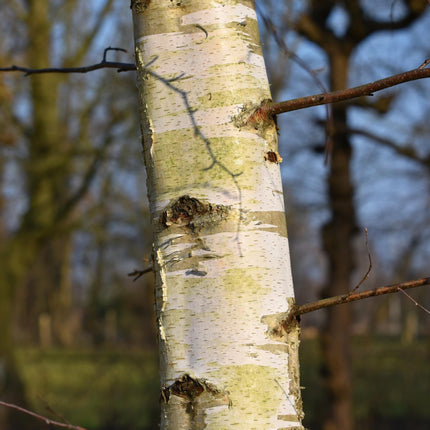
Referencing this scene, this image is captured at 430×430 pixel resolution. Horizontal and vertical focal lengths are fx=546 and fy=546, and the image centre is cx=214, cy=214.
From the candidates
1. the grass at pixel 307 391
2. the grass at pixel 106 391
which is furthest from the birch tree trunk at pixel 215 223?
the grass at pixel 106 391

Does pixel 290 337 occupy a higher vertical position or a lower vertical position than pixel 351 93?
lower

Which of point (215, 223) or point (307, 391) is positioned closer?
point (215, 223)

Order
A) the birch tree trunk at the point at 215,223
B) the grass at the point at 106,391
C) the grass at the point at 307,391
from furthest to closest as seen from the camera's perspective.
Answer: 1. the grass at the point at 106,391
2. the grass at the point at 307,391
3. the birch tree trunk at the point at 215,223

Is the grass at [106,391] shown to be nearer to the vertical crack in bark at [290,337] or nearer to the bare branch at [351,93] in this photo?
the vertical crack in bark at [290,337]

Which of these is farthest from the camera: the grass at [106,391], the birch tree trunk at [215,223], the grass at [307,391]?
the grass at [106,391]

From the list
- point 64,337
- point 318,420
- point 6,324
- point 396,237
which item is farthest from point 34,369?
point 64,337

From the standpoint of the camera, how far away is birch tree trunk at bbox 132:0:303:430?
969 mm

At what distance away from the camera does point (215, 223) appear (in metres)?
1.01

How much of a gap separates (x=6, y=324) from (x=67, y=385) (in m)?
3.11

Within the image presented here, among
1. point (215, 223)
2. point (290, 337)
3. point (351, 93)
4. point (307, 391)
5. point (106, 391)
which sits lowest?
point (307, 391)

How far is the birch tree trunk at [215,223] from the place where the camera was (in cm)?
97

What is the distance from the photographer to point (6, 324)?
8539 millimetres

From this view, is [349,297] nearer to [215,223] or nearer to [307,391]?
[215,223]

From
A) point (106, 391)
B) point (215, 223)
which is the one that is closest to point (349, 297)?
point (215, 223)
